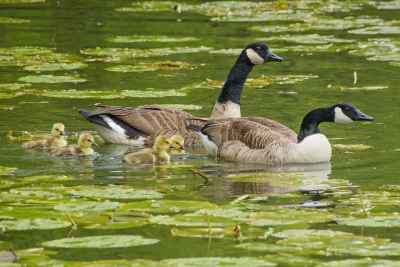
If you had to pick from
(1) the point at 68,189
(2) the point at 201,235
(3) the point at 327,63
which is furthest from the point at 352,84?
(2) the point at 201,235

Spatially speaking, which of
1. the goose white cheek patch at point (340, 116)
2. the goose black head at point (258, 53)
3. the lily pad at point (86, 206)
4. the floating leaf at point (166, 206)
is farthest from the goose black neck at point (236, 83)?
the lily pad at point (86, 206)

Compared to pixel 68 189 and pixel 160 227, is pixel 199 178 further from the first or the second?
pixel 160 227

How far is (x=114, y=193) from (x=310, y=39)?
11288 mm

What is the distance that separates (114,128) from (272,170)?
7.60 ft

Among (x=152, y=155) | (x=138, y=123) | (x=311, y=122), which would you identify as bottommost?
(x=152, y=155)

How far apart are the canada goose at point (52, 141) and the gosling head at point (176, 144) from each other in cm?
114

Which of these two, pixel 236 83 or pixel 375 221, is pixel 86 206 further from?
pixel 236 83

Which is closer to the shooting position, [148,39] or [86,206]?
[86,206]

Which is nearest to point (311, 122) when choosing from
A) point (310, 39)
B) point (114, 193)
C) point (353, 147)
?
point (353, 147)

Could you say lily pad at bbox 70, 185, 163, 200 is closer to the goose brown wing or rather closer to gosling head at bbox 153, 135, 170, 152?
gosling head at bbox 153, 135, 170, 152

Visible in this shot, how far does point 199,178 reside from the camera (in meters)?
13.3

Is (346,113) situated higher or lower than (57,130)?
higher

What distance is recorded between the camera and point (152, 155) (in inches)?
557

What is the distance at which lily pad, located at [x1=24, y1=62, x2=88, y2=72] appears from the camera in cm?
1972
